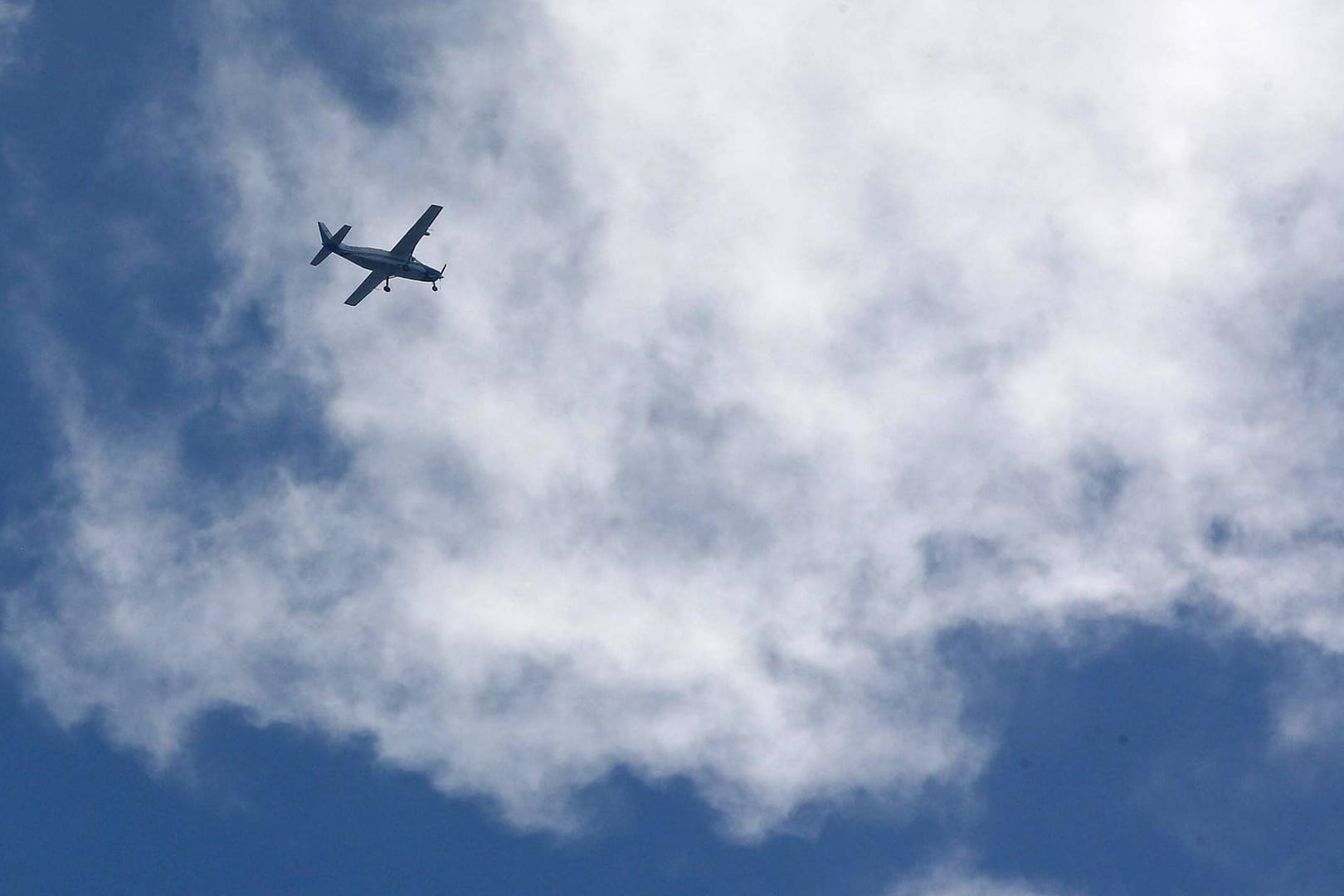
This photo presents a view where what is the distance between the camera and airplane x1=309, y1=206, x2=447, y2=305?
611 feet

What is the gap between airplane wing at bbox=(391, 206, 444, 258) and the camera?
186 meters

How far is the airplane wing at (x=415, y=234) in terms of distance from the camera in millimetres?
185750

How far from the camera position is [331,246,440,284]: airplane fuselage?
188125 millimetres

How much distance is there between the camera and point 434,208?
18538cm

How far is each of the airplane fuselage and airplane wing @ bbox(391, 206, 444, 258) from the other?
2.68 feet

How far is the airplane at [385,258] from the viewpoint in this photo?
186125 mm

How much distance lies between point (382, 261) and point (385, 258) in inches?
19.2

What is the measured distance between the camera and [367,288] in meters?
190

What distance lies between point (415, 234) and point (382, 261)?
16.0 feet

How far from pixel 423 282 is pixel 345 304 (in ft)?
29.3

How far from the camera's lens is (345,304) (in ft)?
622

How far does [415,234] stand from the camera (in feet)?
614

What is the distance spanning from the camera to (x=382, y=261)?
188875 millimetres

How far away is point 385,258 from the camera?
188875 millimetres
